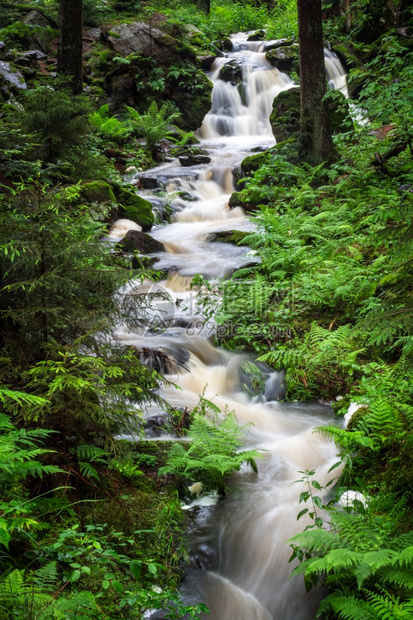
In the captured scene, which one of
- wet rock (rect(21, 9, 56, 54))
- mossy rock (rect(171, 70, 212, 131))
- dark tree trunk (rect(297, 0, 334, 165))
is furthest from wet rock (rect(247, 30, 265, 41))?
dark tree trunk (rect(297, 0, 334, 165))

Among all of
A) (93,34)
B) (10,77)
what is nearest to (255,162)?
(10,77)

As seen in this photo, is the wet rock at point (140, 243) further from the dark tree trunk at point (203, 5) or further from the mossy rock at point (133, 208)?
the dark tree trunk at point (203, 5)

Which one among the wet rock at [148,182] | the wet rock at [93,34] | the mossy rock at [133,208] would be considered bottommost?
the mossy rock at [133,208]

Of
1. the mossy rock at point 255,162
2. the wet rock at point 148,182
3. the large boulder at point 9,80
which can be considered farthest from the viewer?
the wet rock at point 148,182

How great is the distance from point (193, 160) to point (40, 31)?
7.07 m

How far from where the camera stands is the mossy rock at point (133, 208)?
10781 millimetres

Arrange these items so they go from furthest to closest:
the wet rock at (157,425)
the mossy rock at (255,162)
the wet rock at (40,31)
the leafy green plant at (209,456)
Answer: the wet rock at (40,31), the mossy rock at (255,162), the wet rock at (157,425), the leafy green plant at (209,456)

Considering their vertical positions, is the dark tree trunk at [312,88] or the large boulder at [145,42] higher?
the large boulder at [145,42]

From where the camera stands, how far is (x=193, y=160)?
48.6ft

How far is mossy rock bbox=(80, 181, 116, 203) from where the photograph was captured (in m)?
9.12

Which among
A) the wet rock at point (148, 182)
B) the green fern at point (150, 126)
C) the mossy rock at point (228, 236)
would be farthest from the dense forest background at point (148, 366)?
the green fern at point (150, 126)

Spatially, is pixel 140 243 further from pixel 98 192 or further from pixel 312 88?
pixel 312 88

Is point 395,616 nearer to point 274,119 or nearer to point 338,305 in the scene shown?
point 338,305

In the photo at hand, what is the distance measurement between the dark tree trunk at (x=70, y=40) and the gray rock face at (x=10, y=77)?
142 centimetres
